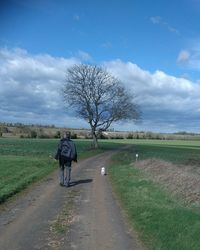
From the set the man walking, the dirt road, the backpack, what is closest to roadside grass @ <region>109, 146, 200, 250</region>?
the dirt road

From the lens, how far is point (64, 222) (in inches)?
444

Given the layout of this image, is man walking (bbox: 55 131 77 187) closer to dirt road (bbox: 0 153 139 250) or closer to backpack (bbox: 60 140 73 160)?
backpack (bbox: 60 140 73 160)

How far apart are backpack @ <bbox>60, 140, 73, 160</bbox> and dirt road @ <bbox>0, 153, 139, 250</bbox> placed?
2.05m

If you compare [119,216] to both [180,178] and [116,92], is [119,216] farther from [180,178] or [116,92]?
[116,92]

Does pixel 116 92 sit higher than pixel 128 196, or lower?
higher

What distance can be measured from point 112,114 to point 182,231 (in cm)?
5983

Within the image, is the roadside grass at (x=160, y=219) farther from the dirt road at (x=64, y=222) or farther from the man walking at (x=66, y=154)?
the man walking at (x=66, y=154)

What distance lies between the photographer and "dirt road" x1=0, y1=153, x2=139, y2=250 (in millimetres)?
9188

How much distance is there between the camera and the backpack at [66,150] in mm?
19297

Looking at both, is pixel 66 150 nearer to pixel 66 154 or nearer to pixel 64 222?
pixel 66 154

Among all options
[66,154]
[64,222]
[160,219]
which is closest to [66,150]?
[66,154]

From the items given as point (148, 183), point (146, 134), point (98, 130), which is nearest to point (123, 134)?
point (146, 134)

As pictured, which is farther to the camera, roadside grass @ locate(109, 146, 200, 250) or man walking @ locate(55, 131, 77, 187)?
man walking @ locate(55, 131, 77, 187)

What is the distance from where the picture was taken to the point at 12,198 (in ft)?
50.9
